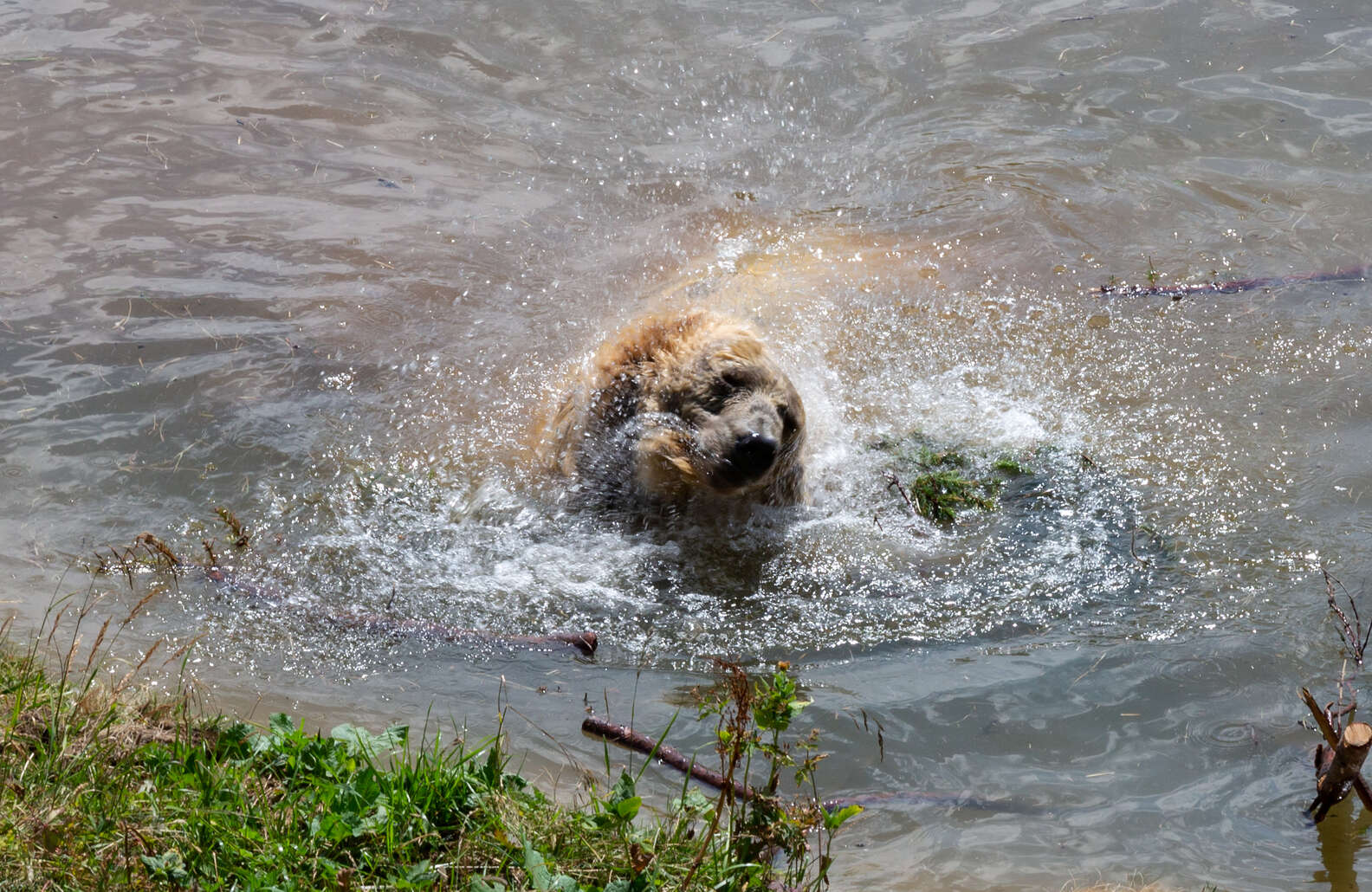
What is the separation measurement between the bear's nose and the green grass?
5.75 ft

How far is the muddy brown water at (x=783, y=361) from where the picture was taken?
430 centimetres

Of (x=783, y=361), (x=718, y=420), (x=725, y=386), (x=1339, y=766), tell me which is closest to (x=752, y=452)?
(x=718, y=420)

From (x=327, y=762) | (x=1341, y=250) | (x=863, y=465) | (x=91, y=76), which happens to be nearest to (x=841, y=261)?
(x=863, y=465)

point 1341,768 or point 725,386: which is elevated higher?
point 725,386

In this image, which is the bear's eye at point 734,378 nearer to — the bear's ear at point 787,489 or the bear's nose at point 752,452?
the bear's nose at point 752,452

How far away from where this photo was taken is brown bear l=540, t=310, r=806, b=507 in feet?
16.9

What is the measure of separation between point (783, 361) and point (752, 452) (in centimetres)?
156

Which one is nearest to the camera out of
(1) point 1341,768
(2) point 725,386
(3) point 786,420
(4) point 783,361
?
(1) point 1341,768

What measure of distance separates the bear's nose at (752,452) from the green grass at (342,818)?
1.75 m

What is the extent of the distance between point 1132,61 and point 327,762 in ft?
27.1

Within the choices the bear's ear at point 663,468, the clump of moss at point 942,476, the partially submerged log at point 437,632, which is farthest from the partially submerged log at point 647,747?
the clump of moss at point 942,476

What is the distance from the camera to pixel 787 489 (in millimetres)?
5754

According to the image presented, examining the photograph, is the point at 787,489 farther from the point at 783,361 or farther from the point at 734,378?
the point at 783,361

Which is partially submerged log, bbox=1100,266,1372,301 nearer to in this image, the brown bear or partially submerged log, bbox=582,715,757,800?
the brown bear
